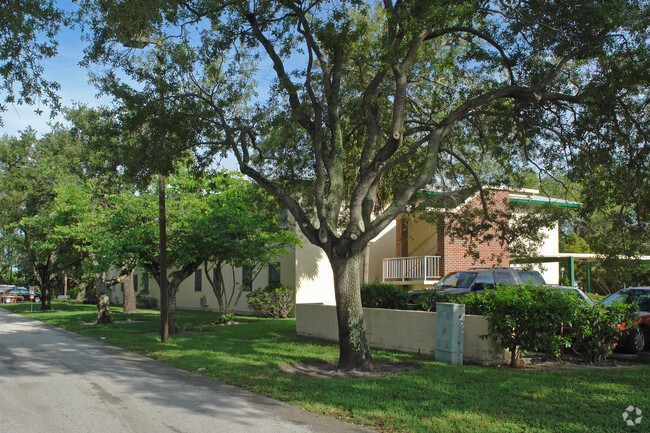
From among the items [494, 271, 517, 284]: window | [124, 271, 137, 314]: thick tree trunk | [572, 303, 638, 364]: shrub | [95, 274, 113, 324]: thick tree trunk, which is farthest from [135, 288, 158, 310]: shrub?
[572, 303, 638, 364]: shrub

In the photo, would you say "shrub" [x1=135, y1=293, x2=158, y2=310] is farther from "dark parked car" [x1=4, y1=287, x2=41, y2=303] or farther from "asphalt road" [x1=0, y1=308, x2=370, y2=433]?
"asphalt road" [x1=0, y1=308, x2=370, y2=433]

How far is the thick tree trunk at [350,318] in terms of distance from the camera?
10258 mm

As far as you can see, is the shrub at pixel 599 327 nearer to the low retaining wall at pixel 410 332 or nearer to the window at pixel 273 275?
the low retaining wall at pixel 410 332

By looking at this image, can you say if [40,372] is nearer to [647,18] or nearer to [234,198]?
[234,198]

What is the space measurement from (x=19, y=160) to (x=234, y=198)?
22313 millimetres

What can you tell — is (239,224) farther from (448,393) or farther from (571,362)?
(448,393)

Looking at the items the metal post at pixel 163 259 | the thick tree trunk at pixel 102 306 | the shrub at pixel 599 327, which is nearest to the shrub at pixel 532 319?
the shrub at pixel 599 327

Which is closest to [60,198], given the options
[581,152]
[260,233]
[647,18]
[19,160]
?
[260,233]

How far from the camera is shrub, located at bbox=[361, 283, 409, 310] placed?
540 inches

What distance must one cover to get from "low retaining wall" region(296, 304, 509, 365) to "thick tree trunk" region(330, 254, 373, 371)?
2.18 metres

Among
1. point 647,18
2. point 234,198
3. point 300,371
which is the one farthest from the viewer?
point 234,198

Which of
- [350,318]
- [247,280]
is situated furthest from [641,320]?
[247,280]

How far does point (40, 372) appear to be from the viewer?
11.0 metres

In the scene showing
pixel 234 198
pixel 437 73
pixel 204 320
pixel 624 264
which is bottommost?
pixel 204 320
